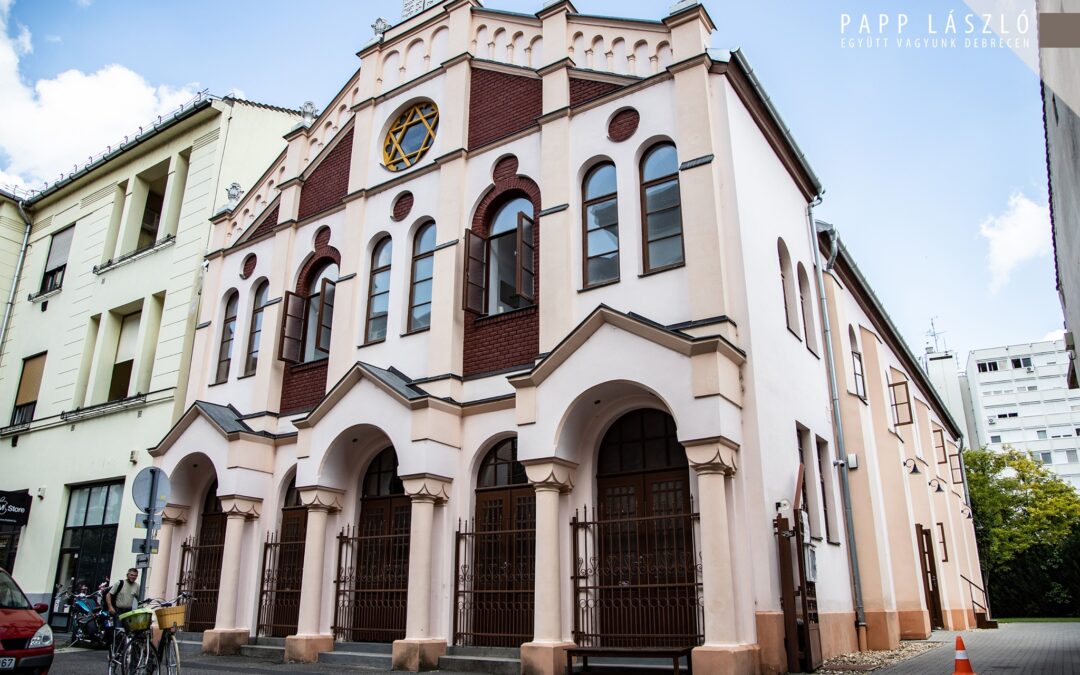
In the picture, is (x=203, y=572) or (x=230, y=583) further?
(x=203, y=572)

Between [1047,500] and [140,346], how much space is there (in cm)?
4418

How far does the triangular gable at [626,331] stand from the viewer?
10.2 m

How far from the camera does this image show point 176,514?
16312 mm

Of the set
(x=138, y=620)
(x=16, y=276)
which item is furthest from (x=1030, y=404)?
(x=138, y=620)

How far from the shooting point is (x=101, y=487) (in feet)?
65.5

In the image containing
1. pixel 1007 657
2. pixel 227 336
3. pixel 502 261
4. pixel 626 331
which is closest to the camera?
pixel 626 331

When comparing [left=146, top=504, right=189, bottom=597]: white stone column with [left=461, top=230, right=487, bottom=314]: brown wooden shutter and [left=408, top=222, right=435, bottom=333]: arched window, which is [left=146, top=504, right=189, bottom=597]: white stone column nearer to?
[left=408, top=222, right=435, bottom=333]: arched window

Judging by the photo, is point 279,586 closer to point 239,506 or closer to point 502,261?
point 239,506

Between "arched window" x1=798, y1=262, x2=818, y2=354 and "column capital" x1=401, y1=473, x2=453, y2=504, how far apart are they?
7.14 m

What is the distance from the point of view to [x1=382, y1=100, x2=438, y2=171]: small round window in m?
15.9

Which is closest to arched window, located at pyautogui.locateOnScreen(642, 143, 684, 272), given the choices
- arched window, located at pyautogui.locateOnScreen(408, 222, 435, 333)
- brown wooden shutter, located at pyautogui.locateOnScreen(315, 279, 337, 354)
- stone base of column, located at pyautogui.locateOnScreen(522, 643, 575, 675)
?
arched window, located at pyautogui.locateOnScreen(408, 222, 435, 333)

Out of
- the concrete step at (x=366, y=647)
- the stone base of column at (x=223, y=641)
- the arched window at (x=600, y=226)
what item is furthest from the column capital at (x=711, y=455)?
the stone base of column at (x=223, y=641)

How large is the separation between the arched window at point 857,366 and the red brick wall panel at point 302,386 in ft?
34.8

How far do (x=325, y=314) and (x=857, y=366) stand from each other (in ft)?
38.2
